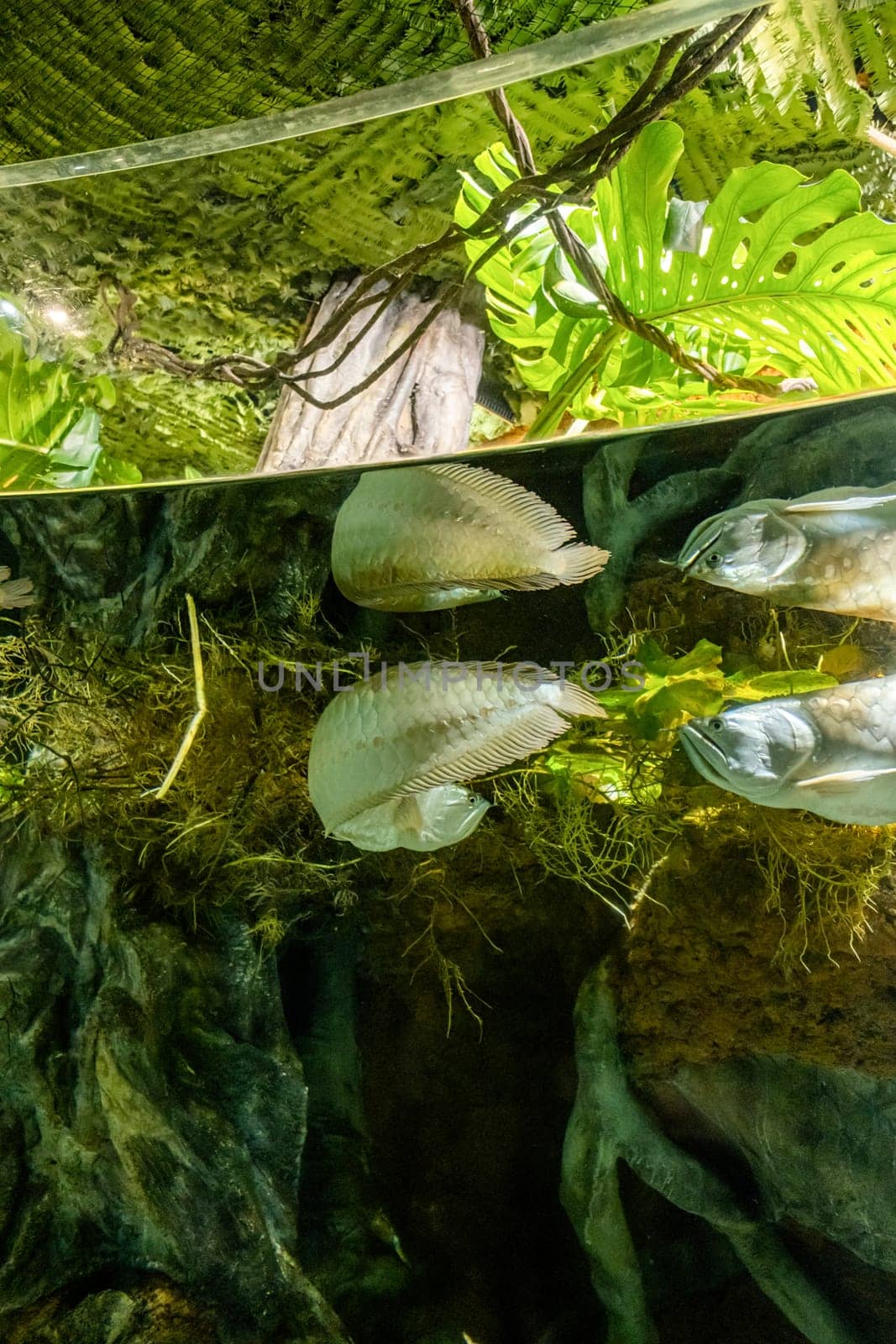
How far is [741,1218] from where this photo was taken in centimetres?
88

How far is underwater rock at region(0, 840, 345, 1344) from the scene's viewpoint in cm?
102

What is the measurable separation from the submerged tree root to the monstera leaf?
2.24 ft

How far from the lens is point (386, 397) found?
873mm

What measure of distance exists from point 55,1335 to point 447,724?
945mm

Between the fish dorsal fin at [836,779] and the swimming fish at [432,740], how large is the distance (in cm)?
22

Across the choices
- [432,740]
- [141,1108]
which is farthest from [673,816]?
[141,1108]

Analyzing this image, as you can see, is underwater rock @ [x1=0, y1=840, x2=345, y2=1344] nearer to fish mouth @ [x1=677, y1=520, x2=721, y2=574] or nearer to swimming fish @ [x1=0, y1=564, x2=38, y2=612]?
swimming fish @ [x1=0, y1=564, x2=38, y2=612]

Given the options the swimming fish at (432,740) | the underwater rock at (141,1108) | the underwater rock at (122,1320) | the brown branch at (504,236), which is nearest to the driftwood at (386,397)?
the brown branch at (504,236)

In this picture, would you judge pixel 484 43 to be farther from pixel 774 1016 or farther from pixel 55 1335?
pixel 55 1335

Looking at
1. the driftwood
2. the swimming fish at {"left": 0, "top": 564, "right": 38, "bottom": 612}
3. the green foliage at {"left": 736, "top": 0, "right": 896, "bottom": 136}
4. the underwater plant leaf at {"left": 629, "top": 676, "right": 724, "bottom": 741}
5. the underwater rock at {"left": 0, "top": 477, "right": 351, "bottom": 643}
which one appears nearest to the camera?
the green foliage at {"left": 736, "top": 0, "right": 896, "bottom": 136}

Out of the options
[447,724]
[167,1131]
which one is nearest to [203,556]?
[447,724]

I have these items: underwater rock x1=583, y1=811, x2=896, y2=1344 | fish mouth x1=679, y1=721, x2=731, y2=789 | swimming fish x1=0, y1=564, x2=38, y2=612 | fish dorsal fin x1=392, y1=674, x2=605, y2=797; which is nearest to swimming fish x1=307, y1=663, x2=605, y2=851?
fish dorsal fin x1=392, y1=674, x2=605, y2=797

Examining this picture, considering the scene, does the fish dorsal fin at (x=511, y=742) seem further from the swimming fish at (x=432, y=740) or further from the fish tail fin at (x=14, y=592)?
the fish tail fin at (x=14, y=592)

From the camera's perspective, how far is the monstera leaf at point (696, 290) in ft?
2.54
